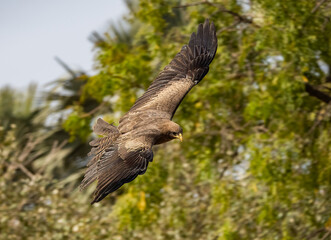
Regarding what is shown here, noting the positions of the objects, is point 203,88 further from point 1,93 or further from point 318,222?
point 1,93

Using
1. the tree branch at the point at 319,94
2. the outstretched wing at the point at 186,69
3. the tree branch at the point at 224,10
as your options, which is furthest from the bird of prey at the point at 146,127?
the tree branch at the point at 319,94

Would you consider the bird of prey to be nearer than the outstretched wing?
Yes

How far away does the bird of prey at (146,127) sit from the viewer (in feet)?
18.4

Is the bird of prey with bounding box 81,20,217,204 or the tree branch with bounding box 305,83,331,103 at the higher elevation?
the bird of prey with bounding box 81,20,217,204

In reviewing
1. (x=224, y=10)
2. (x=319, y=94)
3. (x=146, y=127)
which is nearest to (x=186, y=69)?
(x=146, y=127)

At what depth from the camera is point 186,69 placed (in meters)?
7.39

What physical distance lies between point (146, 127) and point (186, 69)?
129cm

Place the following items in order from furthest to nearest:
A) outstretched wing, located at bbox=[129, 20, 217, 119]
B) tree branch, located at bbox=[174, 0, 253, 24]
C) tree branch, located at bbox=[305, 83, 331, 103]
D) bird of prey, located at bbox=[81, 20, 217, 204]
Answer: tree branch, located at bbox=[174, 0, 253, 24] < tree branch, located at bbox=[305, 83, 331, 103] < outstretched wing, located at bbox=[129, 20, 217, 119] < bird of prey, located at bbox=[81, 20, 217, 204]

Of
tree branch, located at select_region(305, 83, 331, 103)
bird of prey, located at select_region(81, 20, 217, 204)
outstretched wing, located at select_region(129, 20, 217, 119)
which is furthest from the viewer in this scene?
tree branch, located at select_region(305, 83, 331, 103)

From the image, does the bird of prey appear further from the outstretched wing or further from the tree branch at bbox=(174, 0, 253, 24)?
the tree branch at bbox=(174, 0, 253, 24)

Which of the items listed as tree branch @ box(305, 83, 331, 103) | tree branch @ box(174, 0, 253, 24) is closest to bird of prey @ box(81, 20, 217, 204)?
tree branch @ box(174, 0, 253, 24)

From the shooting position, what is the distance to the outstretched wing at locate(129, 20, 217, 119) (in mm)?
7145

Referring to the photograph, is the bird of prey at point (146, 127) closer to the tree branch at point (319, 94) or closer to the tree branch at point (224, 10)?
the tree branch at point (224, 10)

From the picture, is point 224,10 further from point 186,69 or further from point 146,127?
point 146,127
